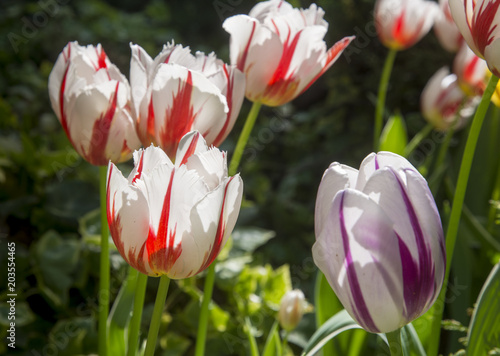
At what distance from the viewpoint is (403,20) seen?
155cm

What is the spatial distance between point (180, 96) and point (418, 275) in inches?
12.4

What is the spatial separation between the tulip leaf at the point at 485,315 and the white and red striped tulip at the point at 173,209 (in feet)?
1.25

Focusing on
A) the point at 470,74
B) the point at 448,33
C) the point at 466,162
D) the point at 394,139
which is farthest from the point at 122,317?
the point at 448,33

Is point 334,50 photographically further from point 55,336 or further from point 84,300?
point 84,300

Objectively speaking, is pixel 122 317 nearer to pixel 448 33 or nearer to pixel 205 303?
pixel 205 303

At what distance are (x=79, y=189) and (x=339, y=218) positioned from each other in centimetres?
119

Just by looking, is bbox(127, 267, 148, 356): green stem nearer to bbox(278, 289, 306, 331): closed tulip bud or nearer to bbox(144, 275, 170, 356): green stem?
bbox(144, 275, 170, 356): green stem

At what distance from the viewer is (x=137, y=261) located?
1.91 feet

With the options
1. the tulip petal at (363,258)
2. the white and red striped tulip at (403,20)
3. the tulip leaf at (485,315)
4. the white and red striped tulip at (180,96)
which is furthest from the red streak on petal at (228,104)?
the white and red striped tulip at (403,20)

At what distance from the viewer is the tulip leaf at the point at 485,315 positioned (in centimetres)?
77

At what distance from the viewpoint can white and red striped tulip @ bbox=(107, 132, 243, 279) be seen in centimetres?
56

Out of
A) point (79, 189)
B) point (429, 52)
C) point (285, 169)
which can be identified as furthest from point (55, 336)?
point (429, 52)

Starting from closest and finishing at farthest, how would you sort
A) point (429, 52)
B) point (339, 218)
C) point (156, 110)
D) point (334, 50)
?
point (339, 218) → point (156, 110) → point (334, 50) → point (429, 52)

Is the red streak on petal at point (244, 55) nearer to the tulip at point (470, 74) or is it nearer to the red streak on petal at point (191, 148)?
the red streak on petal at point (191, 148)
